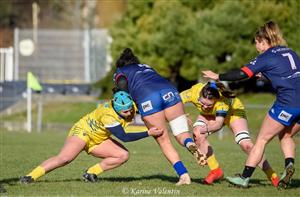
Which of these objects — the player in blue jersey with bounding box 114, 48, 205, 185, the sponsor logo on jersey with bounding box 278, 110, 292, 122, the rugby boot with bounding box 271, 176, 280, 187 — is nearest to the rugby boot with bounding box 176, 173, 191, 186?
the player in blue jersey with bounding box 114, 48, 205, 185

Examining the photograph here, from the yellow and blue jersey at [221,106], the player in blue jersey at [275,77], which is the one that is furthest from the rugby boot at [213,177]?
the player in blue jersey at [275,77]

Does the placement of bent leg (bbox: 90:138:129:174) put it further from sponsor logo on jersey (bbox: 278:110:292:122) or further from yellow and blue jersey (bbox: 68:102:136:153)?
sponsor logo on jersey (bbox: 278:110:292:122)

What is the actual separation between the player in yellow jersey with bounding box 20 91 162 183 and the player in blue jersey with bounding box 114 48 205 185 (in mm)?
160

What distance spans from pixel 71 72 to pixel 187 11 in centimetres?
1324

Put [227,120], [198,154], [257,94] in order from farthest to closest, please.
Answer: [257,94] → [227,120] → [198,154]

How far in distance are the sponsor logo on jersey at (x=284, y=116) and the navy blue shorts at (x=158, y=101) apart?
147 centimetres

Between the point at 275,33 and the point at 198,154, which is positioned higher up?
the point at 275,33

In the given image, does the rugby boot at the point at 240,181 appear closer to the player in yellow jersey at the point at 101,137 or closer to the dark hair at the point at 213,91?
the player in yellow jersey at the point at 101,137

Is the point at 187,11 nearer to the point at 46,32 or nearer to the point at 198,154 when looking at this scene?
the point at 46,32

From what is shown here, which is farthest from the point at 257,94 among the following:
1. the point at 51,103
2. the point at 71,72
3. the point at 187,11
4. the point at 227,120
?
the point at 227,120

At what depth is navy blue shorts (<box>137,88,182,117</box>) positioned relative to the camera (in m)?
11.8

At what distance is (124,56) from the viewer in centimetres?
1221

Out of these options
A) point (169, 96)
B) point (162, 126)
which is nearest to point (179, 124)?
point (162, 126)

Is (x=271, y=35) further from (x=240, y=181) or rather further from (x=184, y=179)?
(x=184, y=179)
